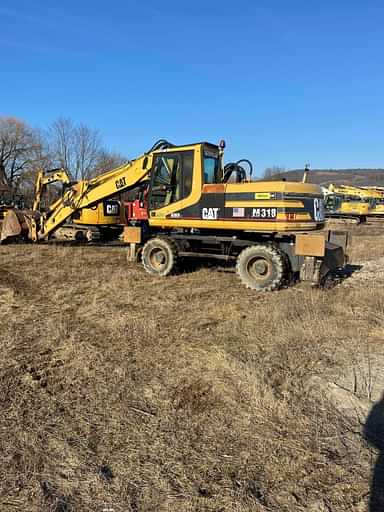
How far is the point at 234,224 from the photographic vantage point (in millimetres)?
8680

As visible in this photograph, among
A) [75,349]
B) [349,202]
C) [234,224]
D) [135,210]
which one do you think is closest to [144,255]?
Answer: [135,210]

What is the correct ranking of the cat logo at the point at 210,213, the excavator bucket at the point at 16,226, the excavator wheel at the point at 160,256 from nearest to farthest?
the cat logo at the point at 210,213 < the excavator wheel at the point at 160,256 < the excavator bucket at the point at 16,226

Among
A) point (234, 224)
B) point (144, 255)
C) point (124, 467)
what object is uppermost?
point (234, 224)

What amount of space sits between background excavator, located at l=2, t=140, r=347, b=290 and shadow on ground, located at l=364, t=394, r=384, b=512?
4545 mm

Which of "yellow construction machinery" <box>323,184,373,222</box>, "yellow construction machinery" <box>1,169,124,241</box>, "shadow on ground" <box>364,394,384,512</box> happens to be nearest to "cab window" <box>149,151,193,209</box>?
"yellow construction machinery" <box>1,169,124,241</box>

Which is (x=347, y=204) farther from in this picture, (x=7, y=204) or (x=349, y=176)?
(x=349, y=176)

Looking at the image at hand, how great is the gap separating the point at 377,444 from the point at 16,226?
1322cm

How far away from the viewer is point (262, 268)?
8.38m

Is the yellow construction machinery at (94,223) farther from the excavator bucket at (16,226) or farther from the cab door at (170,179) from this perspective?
the cab door at (170,179)

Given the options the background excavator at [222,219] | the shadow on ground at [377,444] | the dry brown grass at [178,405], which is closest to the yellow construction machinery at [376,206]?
the background excavator at [222,219]

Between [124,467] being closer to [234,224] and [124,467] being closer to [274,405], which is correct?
[274,405]

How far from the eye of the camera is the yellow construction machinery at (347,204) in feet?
103

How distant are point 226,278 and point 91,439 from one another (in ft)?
21.3

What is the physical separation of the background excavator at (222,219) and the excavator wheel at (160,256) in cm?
2
